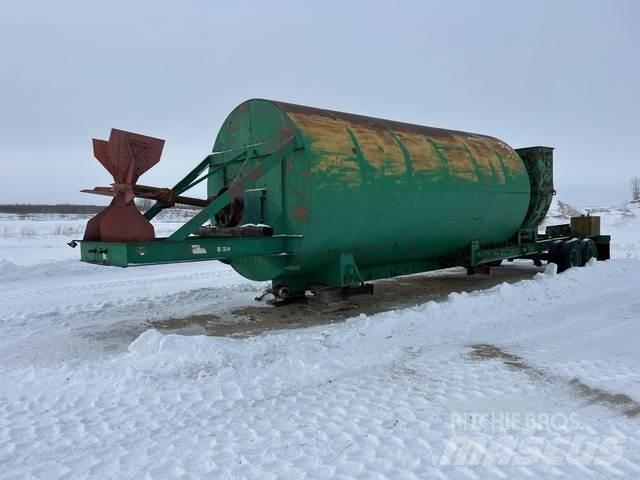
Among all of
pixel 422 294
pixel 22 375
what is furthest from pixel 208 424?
pixel 422 294

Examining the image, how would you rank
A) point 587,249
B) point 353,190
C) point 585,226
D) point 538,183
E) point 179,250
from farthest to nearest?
point 585,226
point 587,249
point 538,183
point 353,190
point 179,250

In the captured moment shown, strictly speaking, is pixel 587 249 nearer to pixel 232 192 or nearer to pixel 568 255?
pixel 568 255

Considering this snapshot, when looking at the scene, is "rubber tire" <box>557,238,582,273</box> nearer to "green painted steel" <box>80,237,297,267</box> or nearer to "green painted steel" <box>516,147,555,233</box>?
"green painted steel" <box>516,147,555,233</box>

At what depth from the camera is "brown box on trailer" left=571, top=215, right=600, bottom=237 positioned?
44.3ft

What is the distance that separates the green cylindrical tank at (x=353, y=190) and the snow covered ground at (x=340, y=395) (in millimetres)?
1486

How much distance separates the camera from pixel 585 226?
13.5m

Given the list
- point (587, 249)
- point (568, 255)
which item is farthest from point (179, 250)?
point (587, 249)

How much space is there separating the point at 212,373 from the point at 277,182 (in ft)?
10.9

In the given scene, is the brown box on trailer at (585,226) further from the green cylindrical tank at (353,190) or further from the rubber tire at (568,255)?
the green cylindrical tank at (353,190)

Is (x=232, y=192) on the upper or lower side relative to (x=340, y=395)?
upper

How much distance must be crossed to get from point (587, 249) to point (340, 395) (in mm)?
10579

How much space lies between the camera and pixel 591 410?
4.24m

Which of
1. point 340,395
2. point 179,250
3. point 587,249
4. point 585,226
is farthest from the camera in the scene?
point 585,226

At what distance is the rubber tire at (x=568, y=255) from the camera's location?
12.1 meters
